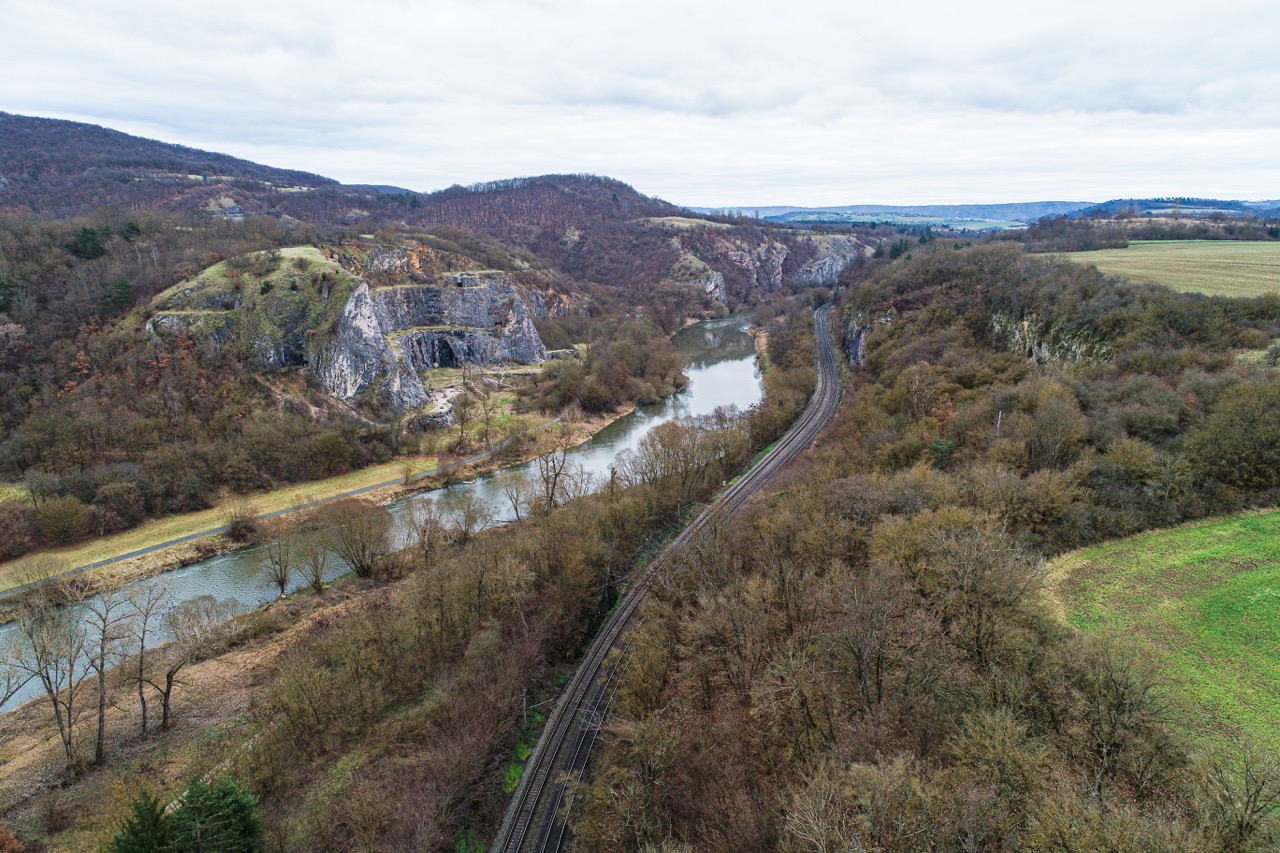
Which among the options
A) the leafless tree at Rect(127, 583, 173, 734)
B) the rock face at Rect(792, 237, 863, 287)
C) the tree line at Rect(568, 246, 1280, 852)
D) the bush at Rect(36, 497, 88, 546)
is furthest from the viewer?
the rock face at Rect(792, 237, 863, 287)

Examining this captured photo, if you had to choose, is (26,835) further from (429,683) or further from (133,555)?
(133,555)

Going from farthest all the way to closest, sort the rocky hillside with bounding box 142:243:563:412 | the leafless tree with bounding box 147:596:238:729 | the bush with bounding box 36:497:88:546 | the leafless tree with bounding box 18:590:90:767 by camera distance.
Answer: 1. the rocky hillside with bounding box 142:243:563:412
2. the bush with bounding box 36:497:88:546
3. the leafless tree with bounding box 147:596:238:729
4. the leafless tree with bounding box 18:590:90:767

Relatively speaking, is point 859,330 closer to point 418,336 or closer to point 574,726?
point 418,336

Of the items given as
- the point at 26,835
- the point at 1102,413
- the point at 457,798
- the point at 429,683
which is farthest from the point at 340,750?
the point at 1102,413

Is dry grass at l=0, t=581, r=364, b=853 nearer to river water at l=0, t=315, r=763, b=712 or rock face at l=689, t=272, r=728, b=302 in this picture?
river water at l=0, t=315, r=763, b=712

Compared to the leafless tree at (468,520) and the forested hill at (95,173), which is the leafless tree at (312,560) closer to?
the leafless tree at (468,520)

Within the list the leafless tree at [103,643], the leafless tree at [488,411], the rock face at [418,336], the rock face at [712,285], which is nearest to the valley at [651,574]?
the leafless tree at [103,643]

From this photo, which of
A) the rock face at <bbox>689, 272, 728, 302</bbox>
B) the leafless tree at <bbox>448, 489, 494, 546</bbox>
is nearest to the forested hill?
the rock face at <bbox>689, 272, 728, 302</bbox>

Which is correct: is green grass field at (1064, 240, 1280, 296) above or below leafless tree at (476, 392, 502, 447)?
above
